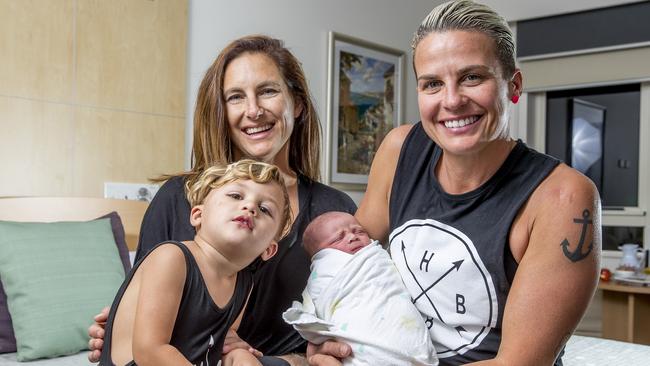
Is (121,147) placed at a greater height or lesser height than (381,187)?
greater

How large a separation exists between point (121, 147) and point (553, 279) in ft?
8.51

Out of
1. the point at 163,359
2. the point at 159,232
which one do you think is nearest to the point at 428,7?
the point at 159,232

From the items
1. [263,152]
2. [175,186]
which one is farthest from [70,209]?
[263,152]

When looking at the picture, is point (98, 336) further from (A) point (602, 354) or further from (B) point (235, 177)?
(A) point (602, 354)

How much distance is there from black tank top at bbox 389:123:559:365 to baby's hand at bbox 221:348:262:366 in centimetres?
37

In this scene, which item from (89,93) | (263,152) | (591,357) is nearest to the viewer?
(263,152)

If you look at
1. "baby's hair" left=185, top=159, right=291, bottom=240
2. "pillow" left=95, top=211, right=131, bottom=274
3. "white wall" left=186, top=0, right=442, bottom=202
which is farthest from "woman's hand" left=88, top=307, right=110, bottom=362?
"white wall" left=186, top=0, right=442, bottom=202

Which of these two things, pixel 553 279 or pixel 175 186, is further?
pixel 175 186

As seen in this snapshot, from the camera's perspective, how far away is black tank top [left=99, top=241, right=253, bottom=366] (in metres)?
1.34

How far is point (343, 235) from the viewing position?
5.17ft

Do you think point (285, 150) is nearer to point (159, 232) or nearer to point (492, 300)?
point (159, 232)

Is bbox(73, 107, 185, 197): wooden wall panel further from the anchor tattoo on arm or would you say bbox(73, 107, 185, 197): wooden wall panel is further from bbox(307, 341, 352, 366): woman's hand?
the anchor tattoo on arm

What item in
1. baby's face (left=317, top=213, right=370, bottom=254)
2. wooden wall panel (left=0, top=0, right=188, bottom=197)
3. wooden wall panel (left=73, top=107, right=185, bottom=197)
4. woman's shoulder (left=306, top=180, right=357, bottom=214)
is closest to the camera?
baby's face (left=317, top=213, right=370, bottom=254)

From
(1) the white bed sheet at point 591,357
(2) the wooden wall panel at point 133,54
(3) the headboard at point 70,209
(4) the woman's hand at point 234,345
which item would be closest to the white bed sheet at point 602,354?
(1) the white bed sheet at point 591,357
